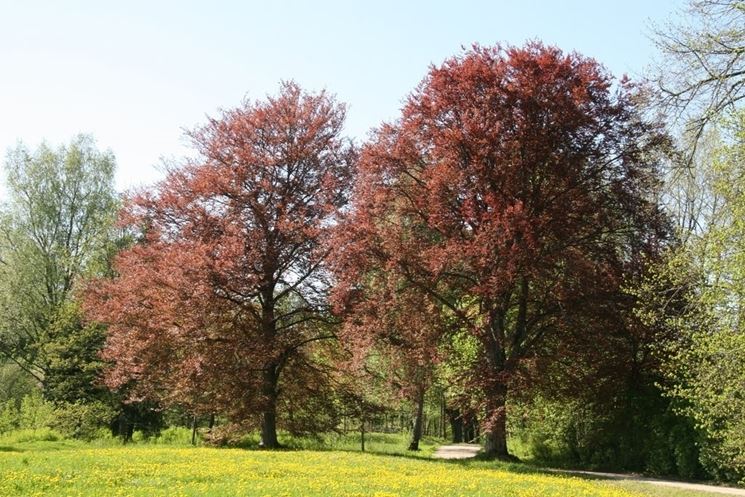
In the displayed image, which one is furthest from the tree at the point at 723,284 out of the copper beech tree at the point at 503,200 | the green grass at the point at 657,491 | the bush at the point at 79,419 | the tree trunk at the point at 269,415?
the bush at the point at 79,419

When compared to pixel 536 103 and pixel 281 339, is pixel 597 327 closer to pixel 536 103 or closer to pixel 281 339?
pixel 536 103

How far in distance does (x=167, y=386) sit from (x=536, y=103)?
67.1ft

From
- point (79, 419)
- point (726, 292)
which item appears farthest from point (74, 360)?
point (726, 292)

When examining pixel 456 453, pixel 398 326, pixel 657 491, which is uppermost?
pixel 398 326

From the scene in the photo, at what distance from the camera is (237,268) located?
93.8 ft

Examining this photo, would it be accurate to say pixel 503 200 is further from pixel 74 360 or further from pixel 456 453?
pixel 74 360

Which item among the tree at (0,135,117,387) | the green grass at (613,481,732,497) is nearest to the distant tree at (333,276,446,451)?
the green grass at (613,481,732,497)

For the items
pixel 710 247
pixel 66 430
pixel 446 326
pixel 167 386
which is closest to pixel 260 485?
pixel 710 247

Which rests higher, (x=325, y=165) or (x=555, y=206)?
(x=325, y=165)

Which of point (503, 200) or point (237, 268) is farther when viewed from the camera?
point (237, 268)

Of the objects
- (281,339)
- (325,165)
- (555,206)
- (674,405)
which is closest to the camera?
(674,405)

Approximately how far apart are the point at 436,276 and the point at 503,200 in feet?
12.1

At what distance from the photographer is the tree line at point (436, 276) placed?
23578 mm

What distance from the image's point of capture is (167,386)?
1193 inches
